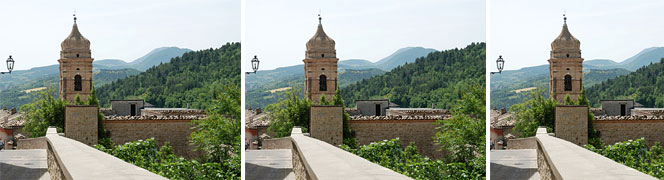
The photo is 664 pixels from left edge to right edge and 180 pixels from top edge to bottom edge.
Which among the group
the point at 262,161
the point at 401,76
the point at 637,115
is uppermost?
the point at 401,76

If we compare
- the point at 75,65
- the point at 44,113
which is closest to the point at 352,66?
the point at 75,65

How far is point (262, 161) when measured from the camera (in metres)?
7.19

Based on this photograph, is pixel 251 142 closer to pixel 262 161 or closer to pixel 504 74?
pixel 262 161

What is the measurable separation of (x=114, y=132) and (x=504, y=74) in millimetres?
4553

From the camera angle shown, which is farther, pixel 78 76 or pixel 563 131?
pixel 563 131

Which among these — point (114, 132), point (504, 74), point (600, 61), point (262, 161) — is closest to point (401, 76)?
point (504, 74)

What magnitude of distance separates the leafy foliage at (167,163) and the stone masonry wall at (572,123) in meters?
3.82

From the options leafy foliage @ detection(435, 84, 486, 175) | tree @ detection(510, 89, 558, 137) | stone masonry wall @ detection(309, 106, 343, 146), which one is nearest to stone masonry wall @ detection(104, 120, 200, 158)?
stone masonry wall @ detection(309, 106, 343, 146)

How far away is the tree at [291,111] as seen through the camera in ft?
23.0

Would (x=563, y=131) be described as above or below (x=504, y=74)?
below

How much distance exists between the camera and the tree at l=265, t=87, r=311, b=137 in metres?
7.00

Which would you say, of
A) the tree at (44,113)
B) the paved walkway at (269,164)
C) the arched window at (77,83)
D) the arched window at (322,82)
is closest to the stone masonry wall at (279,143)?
the paved walkway at (269,164)

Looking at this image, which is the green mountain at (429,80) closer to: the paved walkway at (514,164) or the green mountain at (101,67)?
the paved walkway at (514,164)

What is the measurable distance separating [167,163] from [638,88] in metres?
5.46
